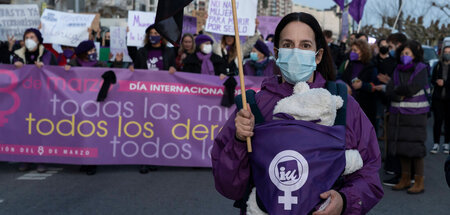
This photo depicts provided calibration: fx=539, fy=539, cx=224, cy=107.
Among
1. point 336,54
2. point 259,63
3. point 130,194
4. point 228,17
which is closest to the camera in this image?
point 130,194

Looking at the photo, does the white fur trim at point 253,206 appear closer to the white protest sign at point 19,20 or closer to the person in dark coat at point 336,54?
the person in dark coat at point 336,54

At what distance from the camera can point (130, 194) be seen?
5.83 m

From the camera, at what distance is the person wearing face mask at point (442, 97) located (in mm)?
9152

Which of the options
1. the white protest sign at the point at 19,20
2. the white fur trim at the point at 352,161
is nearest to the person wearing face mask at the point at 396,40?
the white fur trim at the point at 352,161

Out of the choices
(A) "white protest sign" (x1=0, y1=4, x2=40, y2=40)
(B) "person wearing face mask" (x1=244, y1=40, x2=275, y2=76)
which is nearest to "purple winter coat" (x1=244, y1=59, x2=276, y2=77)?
(B) "person wearing face mask" (x1=244, y1=40, x2=275, y2=76)

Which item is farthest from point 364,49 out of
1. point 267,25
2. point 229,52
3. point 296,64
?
point 267,25

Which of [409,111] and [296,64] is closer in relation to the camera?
[296,64]

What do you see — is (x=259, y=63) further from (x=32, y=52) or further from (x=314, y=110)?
(x=314, y=110)

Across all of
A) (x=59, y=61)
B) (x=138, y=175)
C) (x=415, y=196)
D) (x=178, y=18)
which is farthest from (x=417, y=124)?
(x=59, y=61)

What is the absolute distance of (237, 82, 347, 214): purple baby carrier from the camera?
193 cm

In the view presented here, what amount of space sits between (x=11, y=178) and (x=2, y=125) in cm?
78

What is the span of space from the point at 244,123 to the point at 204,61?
19.2ft

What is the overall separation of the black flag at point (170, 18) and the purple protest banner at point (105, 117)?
4654 millimetres

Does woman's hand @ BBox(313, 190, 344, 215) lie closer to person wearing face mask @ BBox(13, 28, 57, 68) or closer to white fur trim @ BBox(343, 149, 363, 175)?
white fur trim @ BBox(343, 149, 363, 175)
